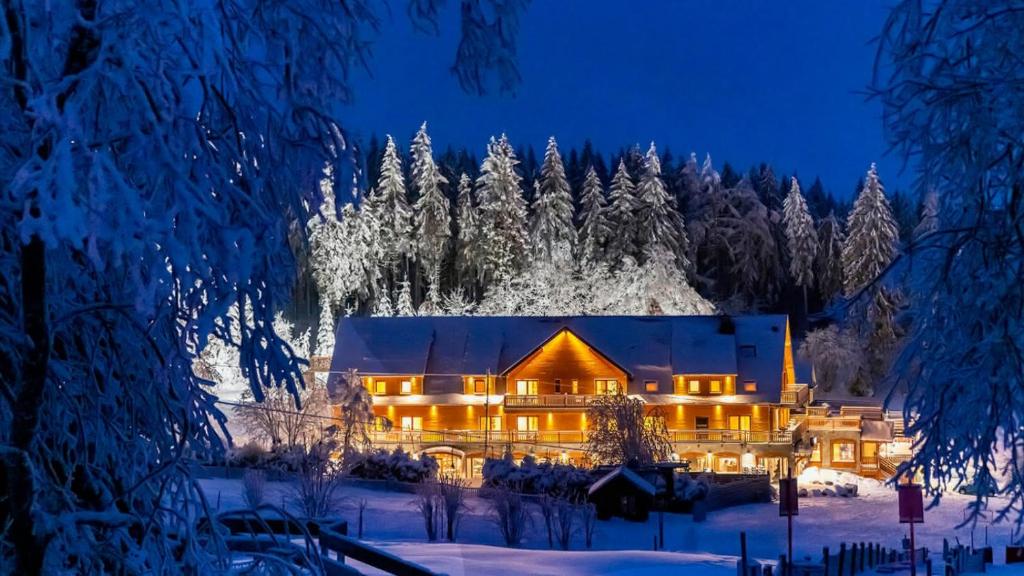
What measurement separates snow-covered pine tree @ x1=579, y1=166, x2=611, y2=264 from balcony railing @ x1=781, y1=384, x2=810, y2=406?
62.7 ft

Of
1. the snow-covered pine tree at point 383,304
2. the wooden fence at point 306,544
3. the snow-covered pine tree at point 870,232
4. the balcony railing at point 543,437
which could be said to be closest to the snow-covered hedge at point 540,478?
the balcony railing at point 543,437

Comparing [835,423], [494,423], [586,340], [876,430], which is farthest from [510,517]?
[876,430]

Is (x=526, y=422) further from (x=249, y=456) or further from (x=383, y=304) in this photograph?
(x=383, y=304)

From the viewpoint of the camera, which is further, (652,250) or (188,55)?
(652,250)

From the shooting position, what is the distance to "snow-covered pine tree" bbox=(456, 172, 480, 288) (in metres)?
68.2

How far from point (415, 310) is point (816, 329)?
86.9 ft

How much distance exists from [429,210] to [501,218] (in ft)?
16.2

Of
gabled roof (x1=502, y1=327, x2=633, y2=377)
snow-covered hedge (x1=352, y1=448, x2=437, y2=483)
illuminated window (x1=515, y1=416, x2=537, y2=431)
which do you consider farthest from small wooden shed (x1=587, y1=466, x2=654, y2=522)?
gabled roof (x1=502, y1=327, x2=633, y2=377)

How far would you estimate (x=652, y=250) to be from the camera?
64.6m

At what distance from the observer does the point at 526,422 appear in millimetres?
46125

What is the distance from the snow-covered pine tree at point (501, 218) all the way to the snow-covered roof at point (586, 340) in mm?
16761

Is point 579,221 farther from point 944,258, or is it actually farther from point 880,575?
point 944,258

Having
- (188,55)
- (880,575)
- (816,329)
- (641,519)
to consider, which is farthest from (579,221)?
(188,55)

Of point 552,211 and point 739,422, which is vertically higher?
point 552,211
